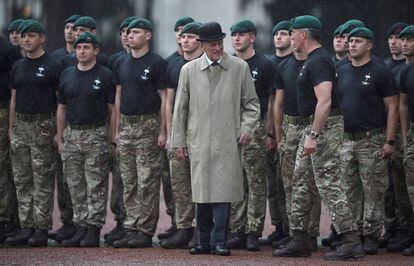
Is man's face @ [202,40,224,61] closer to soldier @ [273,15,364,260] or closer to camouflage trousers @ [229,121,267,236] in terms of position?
soldier @ [273,15,364,260]

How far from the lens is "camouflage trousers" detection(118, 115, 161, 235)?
13.6 metres

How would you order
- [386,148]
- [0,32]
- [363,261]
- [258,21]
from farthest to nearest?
[0,32] < [258,21] < [386,148] < [363,261]

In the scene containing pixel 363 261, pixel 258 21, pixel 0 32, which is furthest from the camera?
pixel 0 32

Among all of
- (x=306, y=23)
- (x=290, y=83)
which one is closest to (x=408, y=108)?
(x=290, y=83)

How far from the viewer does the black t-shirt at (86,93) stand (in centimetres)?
1362

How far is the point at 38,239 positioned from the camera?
1373cm

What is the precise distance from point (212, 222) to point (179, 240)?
870 mm

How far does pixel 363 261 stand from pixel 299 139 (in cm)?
145

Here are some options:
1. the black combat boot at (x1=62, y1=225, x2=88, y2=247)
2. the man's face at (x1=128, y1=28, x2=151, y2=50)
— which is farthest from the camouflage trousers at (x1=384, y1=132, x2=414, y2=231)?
the black combat boot at (x1=62, y1=225, x2=88, y2=247)

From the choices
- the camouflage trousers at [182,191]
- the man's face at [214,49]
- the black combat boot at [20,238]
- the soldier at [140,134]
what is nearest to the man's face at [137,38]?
the soldier at [140,134]

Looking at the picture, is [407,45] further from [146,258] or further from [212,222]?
[146,258]

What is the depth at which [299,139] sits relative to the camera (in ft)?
43.2

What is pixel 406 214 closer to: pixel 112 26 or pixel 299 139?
pixel 299 139

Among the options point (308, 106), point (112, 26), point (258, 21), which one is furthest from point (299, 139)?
point (112, 26)
